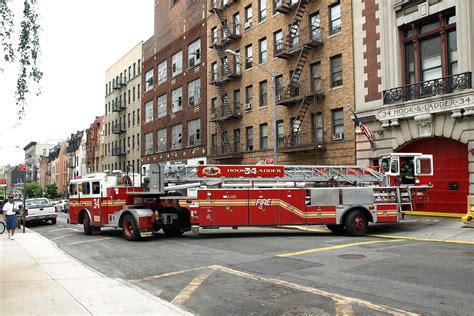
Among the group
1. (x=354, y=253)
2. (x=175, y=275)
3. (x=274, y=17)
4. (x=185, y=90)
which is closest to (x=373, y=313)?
(x=175, y=275)

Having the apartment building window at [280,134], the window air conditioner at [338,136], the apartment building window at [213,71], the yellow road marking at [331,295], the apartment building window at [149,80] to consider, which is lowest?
the yellow road marking at [331,295]

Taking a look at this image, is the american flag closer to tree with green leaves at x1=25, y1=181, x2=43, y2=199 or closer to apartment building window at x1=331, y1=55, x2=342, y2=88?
apartment building window at x1=331, y1=55, x2=342, y2=88

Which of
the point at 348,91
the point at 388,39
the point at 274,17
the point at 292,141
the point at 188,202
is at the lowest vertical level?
the point at 188,202

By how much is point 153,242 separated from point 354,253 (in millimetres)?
7524

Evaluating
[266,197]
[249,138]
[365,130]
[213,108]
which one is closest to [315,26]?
[365,130]

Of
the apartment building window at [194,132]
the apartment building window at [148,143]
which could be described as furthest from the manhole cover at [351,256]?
the apartment building window at [148,143]

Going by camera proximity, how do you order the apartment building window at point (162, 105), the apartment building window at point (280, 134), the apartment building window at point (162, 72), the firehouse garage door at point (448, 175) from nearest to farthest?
the firehouse garage door at point (448, 175) → the apartment building window at point (280, 134) → the apartment building window at point (162, 105) → the apartment building window at point (162, 72)

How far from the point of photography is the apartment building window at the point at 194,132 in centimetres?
4094

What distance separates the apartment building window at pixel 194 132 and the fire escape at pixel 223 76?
9.94ft

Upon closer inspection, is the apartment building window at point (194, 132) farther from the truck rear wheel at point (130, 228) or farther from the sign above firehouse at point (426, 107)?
the truck rear wheel at point (130, 228)

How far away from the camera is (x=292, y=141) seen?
2855 centimetres

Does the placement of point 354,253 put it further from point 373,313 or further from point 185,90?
point 185,90

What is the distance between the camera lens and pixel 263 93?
106 ft

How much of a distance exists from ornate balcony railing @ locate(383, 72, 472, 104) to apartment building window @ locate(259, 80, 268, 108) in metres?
10.9
